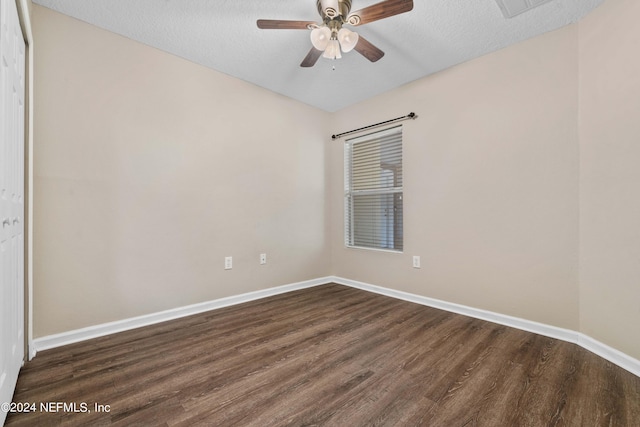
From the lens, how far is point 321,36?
1844 millimetres

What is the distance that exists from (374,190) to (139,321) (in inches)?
Answer: 109

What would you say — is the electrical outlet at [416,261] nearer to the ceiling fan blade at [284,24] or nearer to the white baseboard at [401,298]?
the white baseboard at [401,298]

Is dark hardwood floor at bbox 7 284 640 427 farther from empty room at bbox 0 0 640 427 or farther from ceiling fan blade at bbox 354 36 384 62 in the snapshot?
ceiling fan blade at bbox 354 36 384 62

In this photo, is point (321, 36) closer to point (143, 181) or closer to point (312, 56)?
point (312, 56)

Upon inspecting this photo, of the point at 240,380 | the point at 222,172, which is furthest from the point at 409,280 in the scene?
the point at 222,172

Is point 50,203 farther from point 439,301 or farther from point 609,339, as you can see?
point 609,339

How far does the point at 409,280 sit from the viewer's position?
3.01 m

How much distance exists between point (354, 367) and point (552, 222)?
6.22 feet

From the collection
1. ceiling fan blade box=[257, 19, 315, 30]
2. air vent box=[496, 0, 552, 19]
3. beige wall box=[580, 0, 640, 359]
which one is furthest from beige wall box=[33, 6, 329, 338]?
beige wall box=[580, 0, 640, 359]

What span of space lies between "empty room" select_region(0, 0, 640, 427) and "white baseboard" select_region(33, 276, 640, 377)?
2cm

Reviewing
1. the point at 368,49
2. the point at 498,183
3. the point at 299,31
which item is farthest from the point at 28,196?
the point at 498,183

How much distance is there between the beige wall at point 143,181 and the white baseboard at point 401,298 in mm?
62

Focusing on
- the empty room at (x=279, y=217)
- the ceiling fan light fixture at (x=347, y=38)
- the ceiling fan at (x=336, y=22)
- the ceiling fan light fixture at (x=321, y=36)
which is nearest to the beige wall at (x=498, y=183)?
the empty room at (x=279, y=217)

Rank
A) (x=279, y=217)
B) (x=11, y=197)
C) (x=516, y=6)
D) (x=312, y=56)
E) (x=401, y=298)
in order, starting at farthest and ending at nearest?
1. (x=279, y=217)
2. (x=401, y=298)
3. (x=312, y=56)
4. (x=516, y=6)
5. (x=11, y=197)
